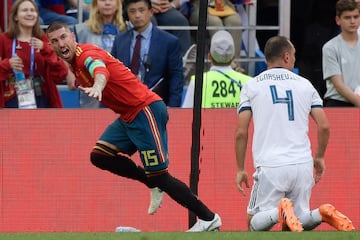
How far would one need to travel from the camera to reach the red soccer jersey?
10.2 m

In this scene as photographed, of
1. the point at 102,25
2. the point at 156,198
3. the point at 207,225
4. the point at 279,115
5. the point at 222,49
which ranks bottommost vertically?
the point at 207,225

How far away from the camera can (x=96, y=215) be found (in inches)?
479

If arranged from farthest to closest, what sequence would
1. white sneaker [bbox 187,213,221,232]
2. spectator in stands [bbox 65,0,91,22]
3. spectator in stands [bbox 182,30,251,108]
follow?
spectator in stands [bbox 65,0,91,22] → spectator in stands [bbox 182,30,251,108] → white sneaker [bbox 187,213,221,232]

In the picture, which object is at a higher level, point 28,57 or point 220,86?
point 28,57

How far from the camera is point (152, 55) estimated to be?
12.8 metres

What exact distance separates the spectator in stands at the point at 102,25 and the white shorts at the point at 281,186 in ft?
11.1

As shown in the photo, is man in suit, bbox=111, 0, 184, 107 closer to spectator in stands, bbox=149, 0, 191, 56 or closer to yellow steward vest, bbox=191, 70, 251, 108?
yellow steward vest, bbox=191, 70, 251, 108

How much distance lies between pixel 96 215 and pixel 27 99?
1.30m

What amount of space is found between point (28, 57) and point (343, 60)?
2.91m

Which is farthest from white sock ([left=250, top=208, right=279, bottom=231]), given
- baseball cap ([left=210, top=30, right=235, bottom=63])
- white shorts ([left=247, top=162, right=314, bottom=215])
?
baseball cap ([left=210, top=30, right=235, bottom=63])

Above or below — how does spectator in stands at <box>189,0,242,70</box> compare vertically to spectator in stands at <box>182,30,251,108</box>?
above

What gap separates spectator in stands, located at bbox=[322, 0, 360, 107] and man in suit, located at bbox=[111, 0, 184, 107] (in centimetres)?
137

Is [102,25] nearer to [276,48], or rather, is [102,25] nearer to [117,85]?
[117,85]

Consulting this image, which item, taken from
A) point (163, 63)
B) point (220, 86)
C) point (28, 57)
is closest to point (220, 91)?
point (220, 86)
